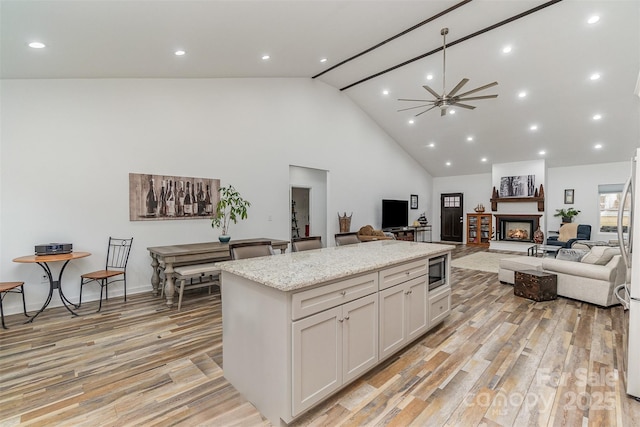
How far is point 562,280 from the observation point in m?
4.39

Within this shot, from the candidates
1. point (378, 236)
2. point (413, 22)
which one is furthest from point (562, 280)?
point (413, 22)

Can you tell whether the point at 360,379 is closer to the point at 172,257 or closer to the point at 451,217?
the point at 172,257

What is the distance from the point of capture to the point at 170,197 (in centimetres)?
496

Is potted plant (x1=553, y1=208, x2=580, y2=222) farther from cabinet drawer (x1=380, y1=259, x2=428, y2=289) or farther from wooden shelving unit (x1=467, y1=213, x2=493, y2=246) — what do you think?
cabinet drawer (x1=380, y1=259, x2=428, y2=289)

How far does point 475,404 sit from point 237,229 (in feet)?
15.4

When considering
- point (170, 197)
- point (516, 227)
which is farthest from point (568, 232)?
point (170, 197)

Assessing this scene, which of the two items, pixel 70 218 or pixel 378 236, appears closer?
pixel 70 218

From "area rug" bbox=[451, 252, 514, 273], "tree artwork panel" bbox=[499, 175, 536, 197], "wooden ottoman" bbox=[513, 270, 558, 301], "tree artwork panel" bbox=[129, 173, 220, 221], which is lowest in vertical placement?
"area rug" bbox=[451, 252, 514, 273]

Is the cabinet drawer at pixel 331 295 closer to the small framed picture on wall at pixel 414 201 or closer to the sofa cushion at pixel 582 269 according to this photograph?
the sofa cushion at pixel 582 269

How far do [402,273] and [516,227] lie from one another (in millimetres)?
9215

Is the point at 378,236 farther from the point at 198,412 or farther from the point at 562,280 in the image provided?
the point at 198,412

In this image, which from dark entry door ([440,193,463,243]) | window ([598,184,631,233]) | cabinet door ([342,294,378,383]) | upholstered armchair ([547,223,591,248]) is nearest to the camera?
cabinet door ([342,294,378,383])

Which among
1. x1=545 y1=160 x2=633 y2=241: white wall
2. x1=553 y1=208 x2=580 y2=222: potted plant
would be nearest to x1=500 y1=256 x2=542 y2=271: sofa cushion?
x1=553 y1=208 x2=580 y2=222: potted plant

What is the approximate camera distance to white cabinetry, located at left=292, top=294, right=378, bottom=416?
1.84 metres
